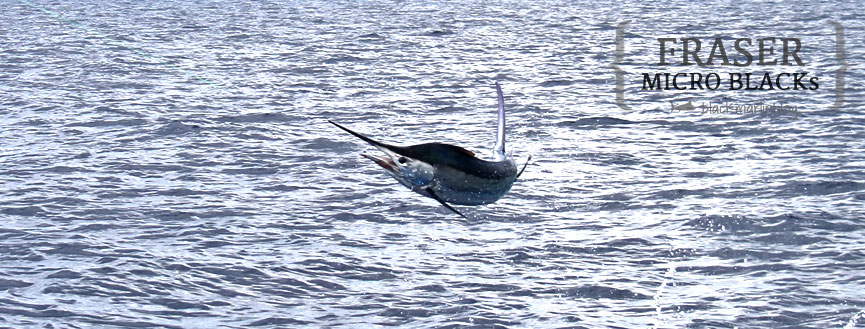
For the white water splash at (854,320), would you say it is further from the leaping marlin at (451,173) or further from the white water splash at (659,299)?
the leaping marlin at (451,173)

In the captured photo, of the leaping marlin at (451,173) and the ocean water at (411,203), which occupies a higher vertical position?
the leaping marlin at (451,173)

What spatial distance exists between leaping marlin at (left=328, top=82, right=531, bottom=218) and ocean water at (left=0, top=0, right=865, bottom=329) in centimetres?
813

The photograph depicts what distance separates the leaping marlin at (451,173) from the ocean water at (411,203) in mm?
8129

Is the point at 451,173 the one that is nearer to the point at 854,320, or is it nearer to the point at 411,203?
the point at 854,320

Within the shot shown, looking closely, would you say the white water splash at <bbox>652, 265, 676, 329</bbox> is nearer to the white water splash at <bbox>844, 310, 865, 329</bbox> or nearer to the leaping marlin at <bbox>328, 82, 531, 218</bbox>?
the white water splash at <bbox>844, 310, 865, 329</bbox>

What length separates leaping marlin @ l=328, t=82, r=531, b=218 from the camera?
11469 mm

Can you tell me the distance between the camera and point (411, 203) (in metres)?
28.1

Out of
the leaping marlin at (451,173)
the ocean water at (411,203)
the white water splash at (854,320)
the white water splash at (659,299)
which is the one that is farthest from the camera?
the ocean water at (411,203)

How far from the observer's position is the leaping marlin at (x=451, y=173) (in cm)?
1147

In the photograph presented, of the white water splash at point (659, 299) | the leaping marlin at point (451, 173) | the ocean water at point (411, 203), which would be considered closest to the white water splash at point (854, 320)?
the ocean water at point (411, 203)

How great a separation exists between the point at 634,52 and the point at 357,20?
3213cm

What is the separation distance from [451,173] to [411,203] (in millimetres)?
16469

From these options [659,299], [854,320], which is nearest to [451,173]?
[659,299]

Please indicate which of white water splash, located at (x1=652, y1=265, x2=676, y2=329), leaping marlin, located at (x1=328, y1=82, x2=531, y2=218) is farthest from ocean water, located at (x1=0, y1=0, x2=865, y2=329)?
leaping marlin, located at (x1=328, y1=82, x2=531, y2=218)
